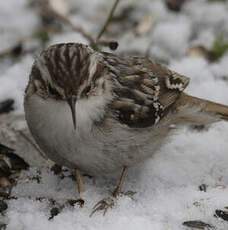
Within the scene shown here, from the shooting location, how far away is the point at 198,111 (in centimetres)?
462

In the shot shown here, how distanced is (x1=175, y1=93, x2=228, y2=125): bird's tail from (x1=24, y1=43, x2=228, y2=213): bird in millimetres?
209

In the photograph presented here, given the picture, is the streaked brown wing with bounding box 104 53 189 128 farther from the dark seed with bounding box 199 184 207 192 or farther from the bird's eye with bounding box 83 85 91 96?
the dark seed with bounding box 199 184 207 192

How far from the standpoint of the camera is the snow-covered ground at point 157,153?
375cm

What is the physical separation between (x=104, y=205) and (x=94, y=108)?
501mm

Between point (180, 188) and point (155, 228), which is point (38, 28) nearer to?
point (180, 188)

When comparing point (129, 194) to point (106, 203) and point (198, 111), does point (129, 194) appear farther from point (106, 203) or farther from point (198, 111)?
point (198, 111)

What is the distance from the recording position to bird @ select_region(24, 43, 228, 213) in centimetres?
362

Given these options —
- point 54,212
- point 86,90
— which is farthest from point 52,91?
point 54,212

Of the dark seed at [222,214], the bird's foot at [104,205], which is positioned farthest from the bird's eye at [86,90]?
the dark seed at [222,214]

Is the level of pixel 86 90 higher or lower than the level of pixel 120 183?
higher

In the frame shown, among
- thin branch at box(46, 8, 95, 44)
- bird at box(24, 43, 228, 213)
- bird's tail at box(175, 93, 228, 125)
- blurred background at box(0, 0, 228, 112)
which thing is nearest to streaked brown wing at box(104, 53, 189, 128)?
bird at box(24, 43, 228, 213)

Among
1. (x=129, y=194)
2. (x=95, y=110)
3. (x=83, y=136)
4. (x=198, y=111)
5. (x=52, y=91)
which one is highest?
(x=52, y=91)

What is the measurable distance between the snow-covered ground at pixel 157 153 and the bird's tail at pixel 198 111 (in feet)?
0.44

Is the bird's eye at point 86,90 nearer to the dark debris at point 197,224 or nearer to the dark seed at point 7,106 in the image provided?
the dark debris at point 197,224
